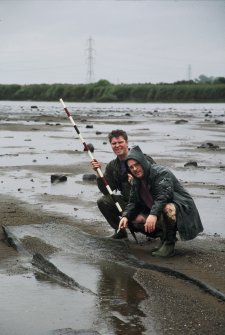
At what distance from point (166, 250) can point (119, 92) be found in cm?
10195

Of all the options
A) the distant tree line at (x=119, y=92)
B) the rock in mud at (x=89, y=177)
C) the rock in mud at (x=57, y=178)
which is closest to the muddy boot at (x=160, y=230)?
the rock in mud at (x=57, y=178)

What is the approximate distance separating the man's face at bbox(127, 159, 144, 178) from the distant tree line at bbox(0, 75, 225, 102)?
307 feet

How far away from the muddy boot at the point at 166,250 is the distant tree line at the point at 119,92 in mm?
93360

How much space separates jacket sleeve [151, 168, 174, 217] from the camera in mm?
7035

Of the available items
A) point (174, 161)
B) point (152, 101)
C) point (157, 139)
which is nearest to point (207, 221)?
point (174, 161)

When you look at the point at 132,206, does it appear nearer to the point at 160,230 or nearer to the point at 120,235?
the point at 160,230

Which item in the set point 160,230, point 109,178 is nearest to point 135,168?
point 160,230

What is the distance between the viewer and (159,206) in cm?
703

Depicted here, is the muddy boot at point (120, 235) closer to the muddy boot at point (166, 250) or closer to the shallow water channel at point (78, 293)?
the shallow water channel at point (78, 293)

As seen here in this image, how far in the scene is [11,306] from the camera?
18.4 ft

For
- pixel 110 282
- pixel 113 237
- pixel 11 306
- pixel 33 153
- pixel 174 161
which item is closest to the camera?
pixel 11 306

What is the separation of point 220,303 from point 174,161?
1143cm

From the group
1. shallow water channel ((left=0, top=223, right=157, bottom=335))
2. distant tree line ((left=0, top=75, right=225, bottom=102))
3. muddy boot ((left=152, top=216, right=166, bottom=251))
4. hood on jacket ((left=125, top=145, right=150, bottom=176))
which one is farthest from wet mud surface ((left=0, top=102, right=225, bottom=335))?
distant tree line ((left=0, top=75, right=225, bottom=102))

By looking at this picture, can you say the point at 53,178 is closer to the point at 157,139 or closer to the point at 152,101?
the point at 157,139
